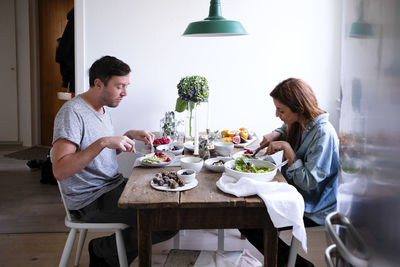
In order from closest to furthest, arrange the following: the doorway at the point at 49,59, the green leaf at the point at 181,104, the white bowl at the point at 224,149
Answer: the white bowl at the point at 224,149 → the green leaf at the point at 181,104 → the doorway at the point at 49,59

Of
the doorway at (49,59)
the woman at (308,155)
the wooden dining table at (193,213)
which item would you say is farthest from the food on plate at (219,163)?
the doorway at (49,59)

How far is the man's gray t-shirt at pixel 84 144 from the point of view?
6.27 feet

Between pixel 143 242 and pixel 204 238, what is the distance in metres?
1.36

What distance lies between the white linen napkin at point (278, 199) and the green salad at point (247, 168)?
0.14 m

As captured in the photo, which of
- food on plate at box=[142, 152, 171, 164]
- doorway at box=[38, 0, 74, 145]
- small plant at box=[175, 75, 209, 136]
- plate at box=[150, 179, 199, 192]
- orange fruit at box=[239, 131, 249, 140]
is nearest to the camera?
plate at box=[150, 179, 199, 192]

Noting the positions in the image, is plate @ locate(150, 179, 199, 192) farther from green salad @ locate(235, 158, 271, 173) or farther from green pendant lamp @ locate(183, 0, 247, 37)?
green pendant lamp @ locate(183, 0, 247, 37)

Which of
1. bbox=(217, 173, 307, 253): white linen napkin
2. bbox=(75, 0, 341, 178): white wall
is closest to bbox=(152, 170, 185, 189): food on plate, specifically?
bbox=(217, 173, 307, 253): white linen napkin

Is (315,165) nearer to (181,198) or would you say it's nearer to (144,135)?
(181,198)

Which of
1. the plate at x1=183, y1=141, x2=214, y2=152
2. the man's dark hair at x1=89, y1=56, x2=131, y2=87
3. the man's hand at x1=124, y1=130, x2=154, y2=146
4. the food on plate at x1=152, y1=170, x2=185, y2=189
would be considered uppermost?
the man's dark hair at x1=89, y1=56, x2=131, y2=87

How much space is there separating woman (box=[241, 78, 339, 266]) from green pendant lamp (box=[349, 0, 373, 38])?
103cm

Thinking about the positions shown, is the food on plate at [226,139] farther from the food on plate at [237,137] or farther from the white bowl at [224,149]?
the white bowl at [224,149]

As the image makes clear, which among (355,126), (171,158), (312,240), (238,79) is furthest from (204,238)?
(355,126)

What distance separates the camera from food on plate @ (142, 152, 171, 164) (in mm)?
2026

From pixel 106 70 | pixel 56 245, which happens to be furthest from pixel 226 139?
pixel 56 245
